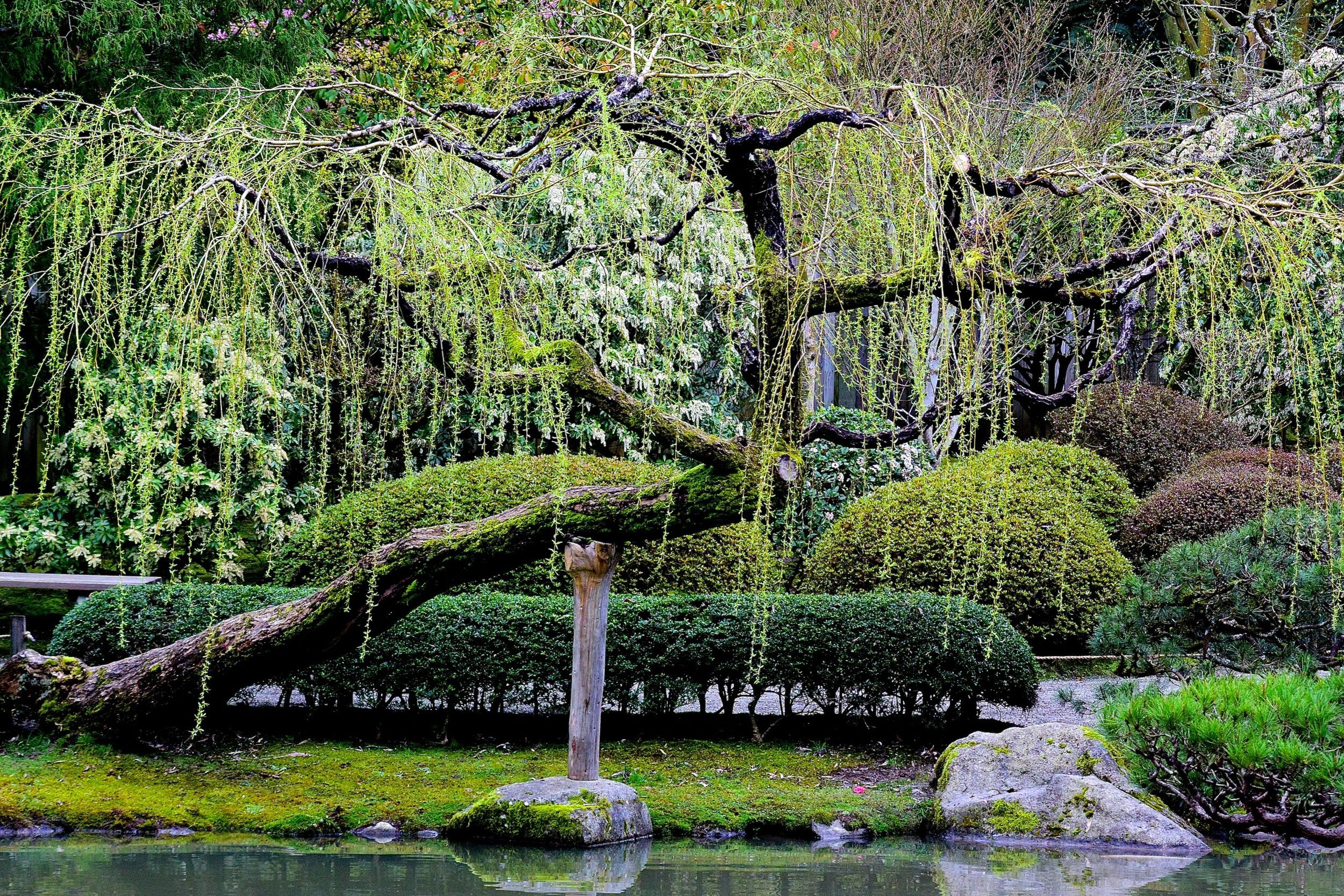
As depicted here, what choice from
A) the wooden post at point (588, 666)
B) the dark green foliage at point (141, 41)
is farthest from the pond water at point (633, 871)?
the dark green foliage at point (141, 41)

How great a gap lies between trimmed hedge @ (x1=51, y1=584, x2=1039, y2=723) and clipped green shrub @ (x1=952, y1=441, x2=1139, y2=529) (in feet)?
9.08

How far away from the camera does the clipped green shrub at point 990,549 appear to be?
7.00 metres

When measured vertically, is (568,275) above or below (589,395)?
above

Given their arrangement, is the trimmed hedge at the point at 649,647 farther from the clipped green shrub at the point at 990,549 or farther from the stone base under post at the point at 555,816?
the stone base under post at the point at 555,816

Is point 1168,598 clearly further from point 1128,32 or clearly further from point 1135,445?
point 1128,32

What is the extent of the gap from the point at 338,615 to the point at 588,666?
40.8 inches

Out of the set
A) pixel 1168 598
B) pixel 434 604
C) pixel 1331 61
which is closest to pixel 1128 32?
pixel 1331 61

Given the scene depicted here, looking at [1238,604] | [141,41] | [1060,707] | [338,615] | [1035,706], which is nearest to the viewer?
[338,615]

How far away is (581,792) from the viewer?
4.82m

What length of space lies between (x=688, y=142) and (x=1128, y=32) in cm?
1327

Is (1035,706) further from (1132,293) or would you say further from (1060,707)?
(1132,293)

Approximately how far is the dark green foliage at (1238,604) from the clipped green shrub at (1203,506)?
2610 mm

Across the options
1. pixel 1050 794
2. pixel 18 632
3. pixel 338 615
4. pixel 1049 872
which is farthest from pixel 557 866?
pixel 18 632

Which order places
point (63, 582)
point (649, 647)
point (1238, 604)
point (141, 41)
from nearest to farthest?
point (1238, 604), point (649, 647), point (63, 582), point (141, 41)
